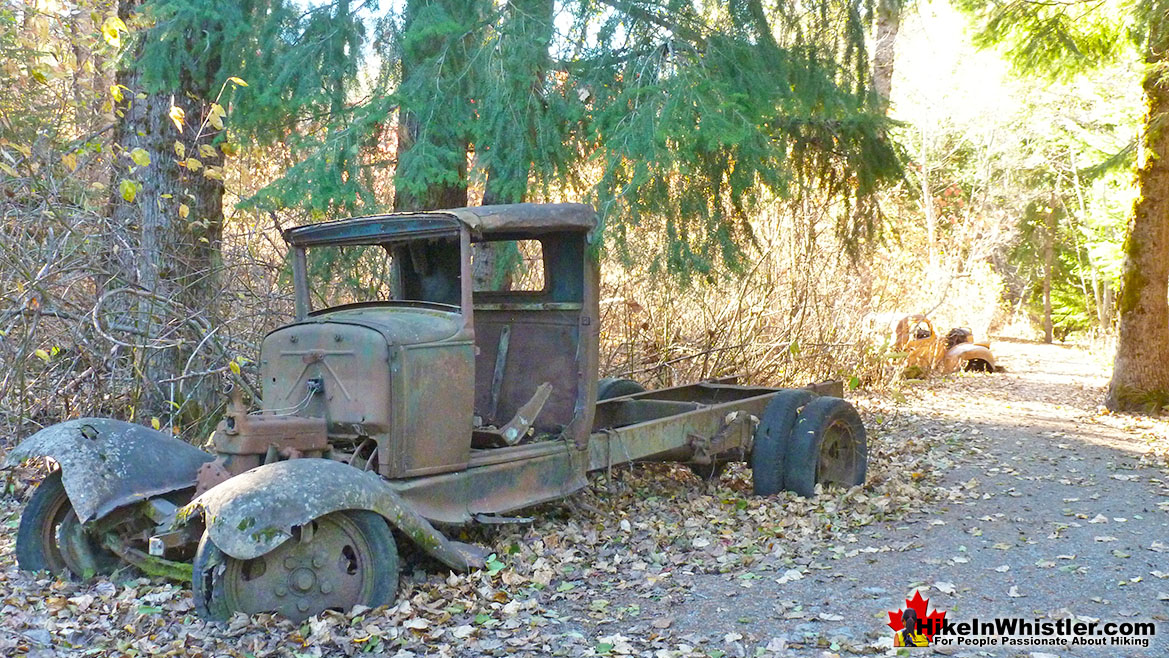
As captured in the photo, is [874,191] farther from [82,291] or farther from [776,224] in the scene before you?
[82,291]

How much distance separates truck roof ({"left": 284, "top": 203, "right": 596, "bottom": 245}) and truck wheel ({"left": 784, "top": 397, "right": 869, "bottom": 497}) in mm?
2334

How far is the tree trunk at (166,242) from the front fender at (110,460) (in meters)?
1.79

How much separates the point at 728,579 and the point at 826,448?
2440mm

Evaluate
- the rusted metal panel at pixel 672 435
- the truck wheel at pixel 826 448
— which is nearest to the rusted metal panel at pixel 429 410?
the rusted metal panel at pixel 672 435

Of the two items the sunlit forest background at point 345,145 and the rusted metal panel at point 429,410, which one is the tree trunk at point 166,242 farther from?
the rusted metal panel at point 429,410

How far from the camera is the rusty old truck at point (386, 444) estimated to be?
4680mm

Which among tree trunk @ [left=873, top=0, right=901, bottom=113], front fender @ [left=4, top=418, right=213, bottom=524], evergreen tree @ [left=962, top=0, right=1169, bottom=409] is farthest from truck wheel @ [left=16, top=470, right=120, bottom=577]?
evergreen tree @ [left=962, top=0, right=1169, bottom=409]

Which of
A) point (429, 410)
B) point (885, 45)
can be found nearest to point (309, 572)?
point (429, 410)

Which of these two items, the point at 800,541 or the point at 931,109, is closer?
the point at 800,541

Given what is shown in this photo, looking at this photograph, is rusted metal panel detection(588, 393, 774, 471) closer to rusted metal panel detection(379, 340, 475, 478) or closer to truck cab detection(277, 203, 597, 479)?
truck cab detection(277, 203, 597, 479)

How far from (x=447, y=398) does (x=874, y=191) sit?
558 cm

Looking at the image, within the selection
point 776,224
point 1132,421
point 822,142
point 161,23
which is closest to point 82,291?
point 161,23

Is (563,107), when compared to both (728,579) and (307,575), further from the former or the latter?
(307,575)

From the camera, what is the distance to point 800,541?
617 cm
